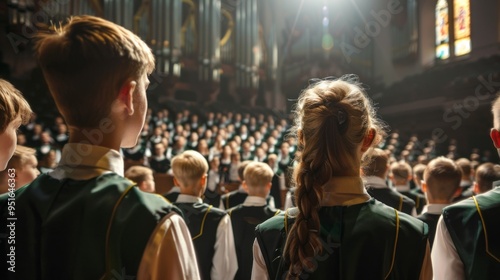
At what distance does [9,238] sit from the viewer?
90cm

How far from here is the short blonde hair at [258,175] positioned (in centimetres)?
323

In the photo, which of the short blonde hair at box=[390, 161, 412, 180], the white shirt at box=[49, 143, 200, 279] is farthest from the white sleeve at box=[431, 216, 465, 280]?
the short blonde hair at box=[390, 161, 412, 180]

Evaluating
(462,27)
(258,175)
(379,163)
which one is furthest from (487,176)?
(462,27)

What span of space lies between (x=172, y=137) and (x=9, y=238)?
349 inches

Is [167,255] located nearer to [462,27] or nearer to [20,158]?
[20,158]

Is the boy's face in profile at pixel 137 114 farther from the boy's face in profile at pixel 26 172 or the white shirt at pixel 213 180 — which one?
the white shirt at pixel 213 180

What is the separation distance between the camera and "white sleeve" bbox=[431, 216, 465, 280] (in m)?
1.33

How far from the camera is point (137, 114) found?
0.94 metres

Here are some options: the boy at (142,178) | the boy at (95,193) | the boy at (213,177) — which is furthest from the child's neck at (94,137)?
the boy at (213,177)

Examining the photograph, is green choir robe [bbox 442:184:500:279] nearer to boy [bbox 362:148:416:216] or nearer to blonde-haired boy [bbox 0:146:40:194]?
blonde-haired boy [bbox 0:146:40:194]

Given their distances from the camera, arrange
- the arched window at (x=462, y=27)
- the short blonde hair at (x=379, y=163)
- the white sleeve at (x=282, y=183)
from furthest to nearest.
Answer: the arched window at (x=462, y=27) → the white sleeve at (x=282, y=183) → the short blonde hair at (x=379, y=163)

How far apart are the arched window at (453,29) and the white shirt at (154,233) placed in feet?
38.5

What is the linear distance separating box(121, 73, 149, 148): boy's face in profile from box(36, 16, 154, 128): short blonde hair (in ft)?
0.08

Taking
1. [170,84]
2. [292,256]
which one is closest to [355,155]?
[292,256]
